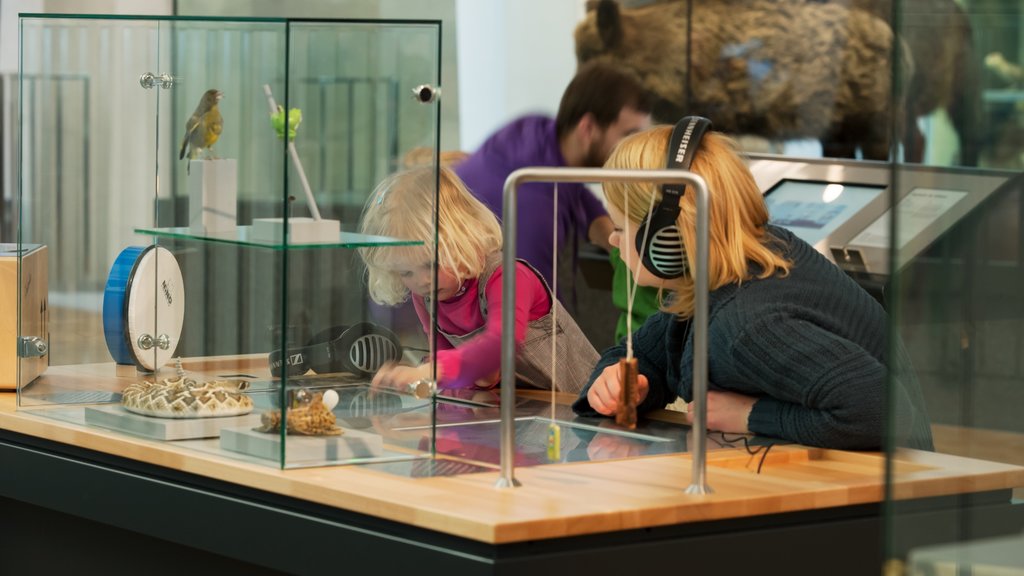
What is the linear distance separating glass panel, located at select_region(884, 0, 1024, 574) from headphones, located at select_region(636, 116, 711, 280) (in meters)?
0.59

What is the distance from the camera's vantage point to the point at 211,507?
178 cm

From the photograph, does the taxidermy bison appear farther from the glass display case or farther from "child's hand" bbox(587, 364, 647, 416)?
the glass display case

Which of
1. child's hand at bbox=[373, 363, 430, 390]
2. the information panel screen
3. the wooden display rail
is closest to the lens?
the wooden display rail

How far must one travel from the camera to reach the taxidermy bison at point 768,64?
3.62 meters

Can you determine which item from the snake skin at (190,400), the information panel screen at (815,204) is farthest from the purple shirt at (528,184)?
the snake skin at (190,400)

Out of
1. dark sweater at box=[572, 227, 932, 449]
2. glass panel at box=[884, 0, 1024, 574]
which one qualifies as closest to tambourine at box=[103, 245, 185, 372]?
dark sweater at box=[572, 227, 932, 449]

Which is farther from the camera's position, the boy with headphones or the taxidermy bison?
the taxidermy bison

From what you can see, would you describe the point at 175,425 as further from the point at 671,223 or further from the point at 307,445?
the point at 671,223

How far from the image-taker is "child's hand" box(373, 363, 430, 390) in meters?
1.87

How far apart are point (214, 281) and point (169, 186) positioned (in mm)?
147

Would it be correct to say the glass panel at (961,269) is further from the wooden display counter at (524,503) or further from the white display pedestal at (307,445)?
the white display pedestal at (307,445)

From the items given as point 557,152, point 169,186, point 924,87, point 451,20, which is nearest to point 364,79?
point 169,186

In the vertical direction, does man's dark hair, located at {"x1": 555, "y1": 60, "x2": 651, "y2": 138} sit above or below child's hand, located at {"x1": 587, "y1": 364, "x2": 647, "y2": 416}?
above

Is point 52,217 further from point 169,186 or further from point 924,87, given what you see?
point 924,87
